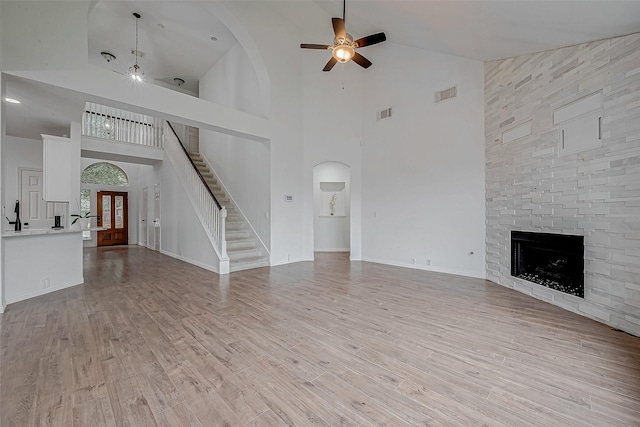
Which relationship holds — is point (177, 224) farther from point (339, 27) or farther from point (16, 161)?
point (339, 27)

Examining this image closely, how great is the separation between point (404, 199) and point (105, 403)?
5.84 metres

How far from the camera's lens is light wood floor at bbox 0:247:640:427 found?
1.68 metres

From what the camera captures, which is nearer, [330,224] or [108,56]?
[108,56]

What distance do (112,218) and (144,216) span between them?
1715mm

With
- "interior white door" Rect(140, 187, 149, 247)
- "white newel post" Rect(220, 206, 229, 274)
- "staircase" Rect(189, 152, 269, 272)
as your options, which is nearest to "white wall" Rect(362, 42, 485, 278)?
"staircase" Rect(189, 152, 269, 272)

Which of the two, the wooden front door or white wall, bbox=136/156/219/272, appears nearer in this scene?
white wall, bbox=136/156/219/272

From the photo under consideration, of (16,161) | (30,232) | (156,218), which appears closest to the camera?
(30,232)

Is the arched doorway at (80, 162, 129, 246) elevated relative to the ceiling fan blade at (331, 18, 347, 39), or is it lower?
lower

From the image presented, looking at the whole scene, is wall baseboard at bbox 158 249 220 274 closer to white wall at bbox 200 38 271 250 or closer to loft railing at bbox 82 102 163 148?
white wall at bbox 200 38 271 250

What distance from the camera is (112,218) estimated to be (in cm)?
1062

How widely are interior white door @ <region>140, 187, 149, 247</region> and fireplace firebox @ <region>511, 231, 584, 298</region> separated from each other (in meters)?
10.9

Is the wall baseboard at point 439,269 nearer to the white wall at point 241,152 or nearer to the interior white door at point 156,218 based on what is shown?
the white wall at point 241,152

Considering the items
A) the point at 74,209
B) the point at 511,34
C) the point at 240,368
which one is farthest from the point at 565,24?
the point at 74,209

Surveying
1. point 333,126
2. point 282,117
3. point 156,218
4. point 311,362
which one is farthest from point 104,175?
point 311,362
